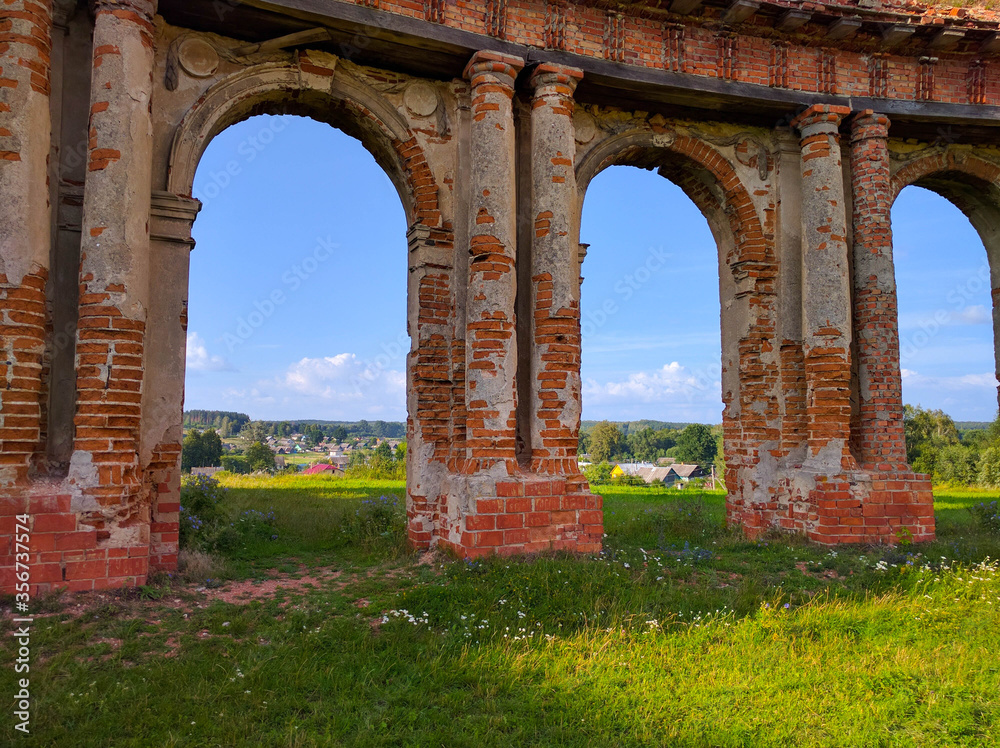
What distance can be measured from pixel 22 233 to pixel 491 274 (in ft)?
13.2

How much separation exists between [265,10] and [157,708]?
20.0ft

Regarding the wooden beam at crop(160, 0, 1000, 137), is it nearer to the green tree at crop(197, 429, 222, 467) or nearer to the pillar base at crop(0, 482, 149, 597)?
the pillar base at crop(0, 482, 149, 597)

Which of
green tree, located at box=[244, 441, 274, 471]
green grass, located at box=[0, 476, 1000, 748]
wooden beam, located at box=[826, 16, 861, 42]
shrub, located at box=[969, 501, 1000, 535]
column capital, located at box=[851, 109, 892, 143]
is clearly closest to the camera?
green grass, located at box=[0, 476, 1000, 748]

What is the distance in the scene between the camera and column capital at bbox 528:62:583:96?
705cm

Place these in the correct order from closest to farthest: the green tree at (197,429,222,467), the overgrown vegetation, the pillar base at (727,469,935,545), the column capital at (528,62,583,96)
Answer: the column capital at (528,62,583,96)
the pillar base at (727,469,935,545)
the overgrown vegetation
the green tree at (197,429,222,467)

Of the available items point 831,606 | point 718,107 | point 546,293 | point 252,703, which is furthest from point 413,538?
point 718,107

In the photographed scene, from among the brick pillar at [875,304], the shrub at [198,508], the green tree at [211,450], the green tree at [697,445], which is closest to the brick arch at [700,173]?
the brick pillar at [875,304]

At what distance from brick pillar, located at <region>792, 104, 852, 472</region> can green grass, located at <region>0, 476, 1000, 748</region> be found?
2012mm

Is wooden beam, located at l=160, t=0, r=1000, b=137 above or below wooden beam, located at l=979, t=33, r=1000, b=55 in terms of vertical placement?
below

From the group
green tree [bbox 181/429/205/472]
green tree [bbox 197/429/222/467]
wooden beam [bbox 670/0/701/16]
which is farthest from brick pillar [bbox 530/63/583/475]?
green tree [bbox 197/429/222/467]

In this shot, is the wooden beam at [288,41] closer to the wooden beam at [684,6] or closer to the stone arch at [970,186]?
the wooden beam at [684,6]

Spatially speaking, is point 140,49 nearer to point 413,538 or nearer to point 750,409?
point 413,538

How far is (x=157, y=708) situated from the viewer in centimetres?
334

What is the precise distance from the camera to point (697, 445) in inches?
2080
